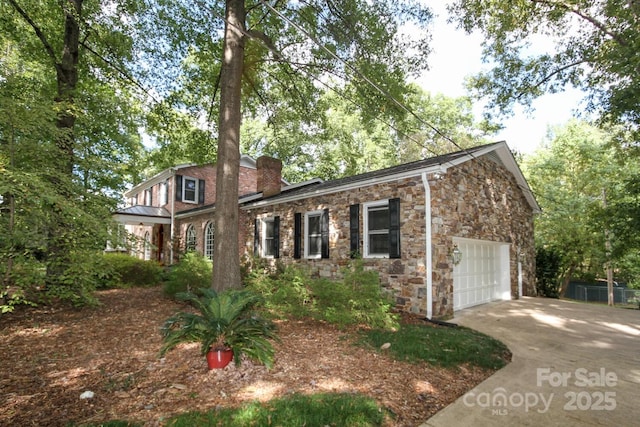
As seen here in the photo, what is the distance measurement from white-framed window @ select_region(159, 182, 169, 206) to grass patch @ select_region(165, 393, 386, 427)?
641 inches

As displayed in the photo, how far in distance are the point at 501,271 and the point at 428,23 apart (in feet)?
27.4

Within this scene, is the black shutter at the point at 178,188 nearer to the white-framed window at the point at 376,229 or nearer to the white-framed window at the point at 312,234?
the white-framed window at the point at 312,234

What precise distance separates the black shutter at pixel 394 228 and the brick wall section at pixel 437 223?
115 mm

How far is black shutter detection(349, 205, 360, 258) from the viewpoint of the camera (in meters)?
8.83

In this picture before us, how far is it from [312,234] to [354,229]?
84.8 inches

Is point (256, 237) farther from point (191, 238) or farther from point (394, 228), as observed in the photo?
point (394, 228)

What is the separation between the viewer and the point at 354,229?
8.93m

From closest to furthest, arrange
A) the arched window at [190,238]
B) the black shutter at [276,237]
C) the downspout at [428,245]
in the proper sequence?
the downspout at [428,245] → the black shutter at [276,237] → the arched window at [190,238]

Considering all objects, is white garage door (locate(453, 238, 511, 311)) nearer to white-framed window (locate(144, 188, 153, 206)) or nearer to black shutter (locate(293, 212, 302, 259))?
black shutter (locate(293, 212, 302, 259))

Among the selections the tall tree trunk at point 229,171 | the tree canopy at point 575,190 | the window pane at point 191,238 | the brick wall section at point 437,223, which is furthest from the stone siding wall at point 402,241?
the tree canopy at point 575,190

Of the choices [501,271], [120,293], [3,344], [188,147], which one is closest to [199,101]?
[188,147]

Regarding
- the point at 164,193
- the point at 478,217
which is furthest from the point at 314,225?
the point at 164,193

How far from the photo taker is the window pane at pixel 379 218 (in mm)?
8453

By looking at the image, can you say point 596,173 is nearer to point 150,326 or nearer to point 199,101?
point 199,101
